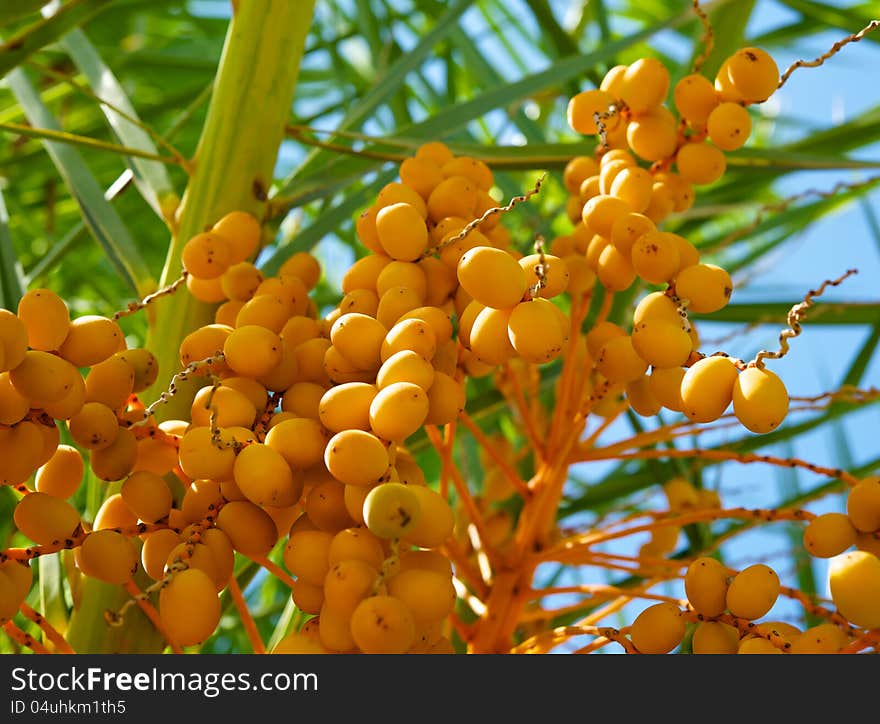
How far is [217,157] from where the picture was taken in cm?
70

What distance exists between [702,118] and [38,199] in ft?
2.97

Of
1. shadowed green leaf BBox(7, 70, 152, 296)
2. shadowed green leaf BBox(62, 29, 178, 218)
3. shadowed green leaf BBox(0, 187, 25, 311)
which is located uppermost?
shadowed green leaf BBox(62, 29, 178, 218)

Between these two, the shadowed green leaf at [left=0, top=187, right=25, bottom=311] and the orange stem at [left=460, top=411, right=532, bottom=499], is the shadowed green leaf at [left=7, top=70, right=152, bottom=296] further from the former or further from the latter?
the orange stem at [left=460, top=411, right=532, bottom=499]

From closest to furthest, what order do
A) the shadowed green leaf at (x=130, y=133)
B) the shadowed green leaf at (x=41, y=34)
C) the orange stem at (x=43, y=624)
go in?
the orange stem at (x=43, y=624) → the shadowed green leaf at (x=41, y=34) → the shadowed green leaf at (x=130, y=133)

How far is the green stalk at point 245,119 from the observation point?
690 mm

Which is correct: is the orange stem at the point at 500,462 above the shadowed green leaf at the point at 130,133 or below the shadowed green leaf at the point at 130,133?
below

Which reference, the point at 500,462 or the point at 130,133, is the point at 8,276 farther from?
the point at 500,462

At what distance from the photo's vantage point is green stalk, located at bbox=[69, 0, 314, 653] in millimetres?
658

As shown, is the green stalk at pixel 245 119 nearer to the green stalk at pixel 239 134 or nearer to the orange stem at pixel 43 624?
the green stalk at pixel 239 134


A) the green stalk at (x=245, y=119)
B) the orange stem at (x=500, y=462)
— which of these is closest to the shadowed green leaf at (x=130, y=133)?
the green stalk at (x=245, y=119)

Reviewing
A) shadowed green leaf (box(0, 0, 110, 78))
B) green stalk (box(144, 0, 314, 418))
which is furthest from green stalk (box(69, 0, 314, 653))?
shadowed green leaf (box(0, 0, 110, 78))

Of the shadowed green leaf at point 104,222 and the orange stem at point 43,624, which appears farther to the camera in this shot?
the shadowed green leaf at point 104,222

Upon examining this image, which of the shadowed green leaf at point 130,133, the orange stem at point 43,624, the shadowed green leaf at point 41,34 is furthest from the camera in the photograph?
the shadowed green leaf at point 130,133

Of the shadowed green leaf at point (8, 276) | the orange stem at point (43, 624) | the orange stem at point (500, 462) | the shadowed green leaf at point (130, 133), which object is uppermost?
the shadowed green leaf at point (130, 133)
